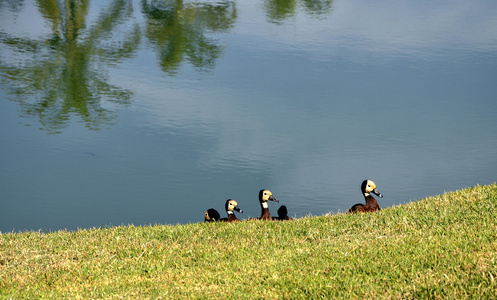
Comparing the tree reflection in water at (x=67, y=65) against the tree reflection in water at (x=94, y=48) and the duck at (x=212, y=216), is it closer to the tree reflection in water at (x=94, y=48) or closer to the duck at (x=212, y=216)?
the tree reflection in water at (x=94, y=48)

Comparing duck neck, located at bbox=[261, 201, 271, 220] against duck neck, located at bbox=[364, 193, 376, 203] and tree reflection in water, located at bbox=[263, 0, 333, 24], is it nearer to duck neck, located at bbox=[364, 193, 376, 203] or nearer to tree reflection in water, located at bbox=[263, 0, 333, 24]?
duck neck, located at bbox=[364, 193, 376, 203]

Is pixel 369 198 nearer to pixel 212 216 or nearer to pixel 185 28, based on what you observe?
pixel 212 216

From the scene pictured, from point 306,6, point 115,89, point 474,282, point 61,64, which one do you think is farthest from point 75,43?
point 474,282

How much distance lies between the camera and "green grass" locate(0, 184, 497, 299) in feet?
25.7

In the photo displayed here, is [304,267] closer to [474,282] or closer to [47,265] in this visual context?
[474,282]

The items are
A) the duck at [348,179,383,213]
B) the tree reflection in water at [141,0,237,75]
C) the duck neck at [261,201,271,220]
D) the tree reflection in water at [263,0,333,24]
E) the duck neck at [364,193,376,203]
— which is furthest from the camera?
the tree reflection in water at [263,0,333,24]

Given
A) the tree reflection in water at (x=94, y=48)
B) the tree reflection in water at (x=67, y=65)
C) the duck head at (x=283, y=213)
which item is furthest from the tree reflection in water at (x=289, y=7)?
the duck head at (x=283, y=213)

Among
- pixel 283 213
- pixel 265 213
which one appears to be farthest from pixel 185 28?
pixel 265 213

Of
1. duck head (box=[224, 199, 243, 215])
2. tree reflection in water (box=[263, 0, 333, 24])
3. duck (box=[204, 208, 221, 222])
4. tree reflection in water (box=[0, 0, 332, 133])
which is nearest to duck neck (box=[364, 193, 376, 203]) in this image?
duck head (box=[224, 199, 243, 215])

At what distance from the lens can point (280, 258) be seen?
941cm

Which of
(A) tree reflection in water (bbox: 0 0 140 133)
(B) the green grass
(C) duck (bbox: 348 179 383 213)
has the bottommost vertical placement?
(A) tree reflection in water (bbox: 0 0 140 133)

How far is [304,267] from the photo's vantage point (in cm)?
877

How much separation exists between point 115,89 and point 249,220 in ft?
95.6

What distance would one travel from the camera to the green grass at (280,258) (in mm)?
7844
